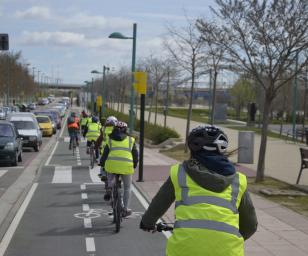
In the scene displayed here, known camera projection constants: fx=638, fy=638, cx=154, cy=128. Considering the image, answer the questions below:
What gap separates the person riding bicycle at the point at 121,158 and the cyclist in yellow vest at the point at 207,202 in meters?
5.95

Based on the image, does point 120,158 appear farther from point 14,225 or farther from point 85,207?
point 85,207

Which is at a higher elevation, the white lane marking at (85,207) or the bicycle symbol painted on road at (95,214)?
the bicycle symbol painted on road at (95,214)

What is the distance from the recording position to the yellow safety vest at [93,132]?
2006 centimetres

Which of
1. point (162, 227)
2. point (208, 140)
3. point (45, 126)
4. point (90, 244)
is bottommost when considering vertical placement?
point (45, 126)

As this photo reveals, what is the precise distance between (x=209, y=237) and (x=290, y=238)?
550 centimetres

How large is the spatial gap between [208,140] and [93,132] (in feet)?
54.2

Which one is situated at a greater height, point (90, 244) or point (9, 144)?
point (90, 244)

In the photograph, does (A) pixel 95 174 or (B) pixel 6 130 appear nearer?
(A) pixel 95 174

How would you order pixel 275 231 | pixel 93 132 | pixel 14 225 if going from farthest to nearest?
pixel 93 132, pixel 14 225, pixel 275 231

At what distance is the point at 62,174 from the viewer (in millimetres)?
18422

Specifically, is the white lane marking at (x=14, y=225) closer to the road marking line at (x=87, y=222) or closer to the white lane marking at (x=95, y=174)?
the road marking line at (x=87, y=222)

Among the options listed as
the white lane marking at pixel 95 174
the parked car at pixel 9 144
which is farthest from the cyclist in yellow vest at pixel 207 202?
the parked car at pixel 9 144

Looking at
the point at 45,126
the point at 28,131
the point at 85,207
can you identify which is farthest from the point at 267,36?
the point at 45,126

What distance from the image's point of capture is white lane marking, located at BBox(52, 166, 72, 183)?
55.1 ft
